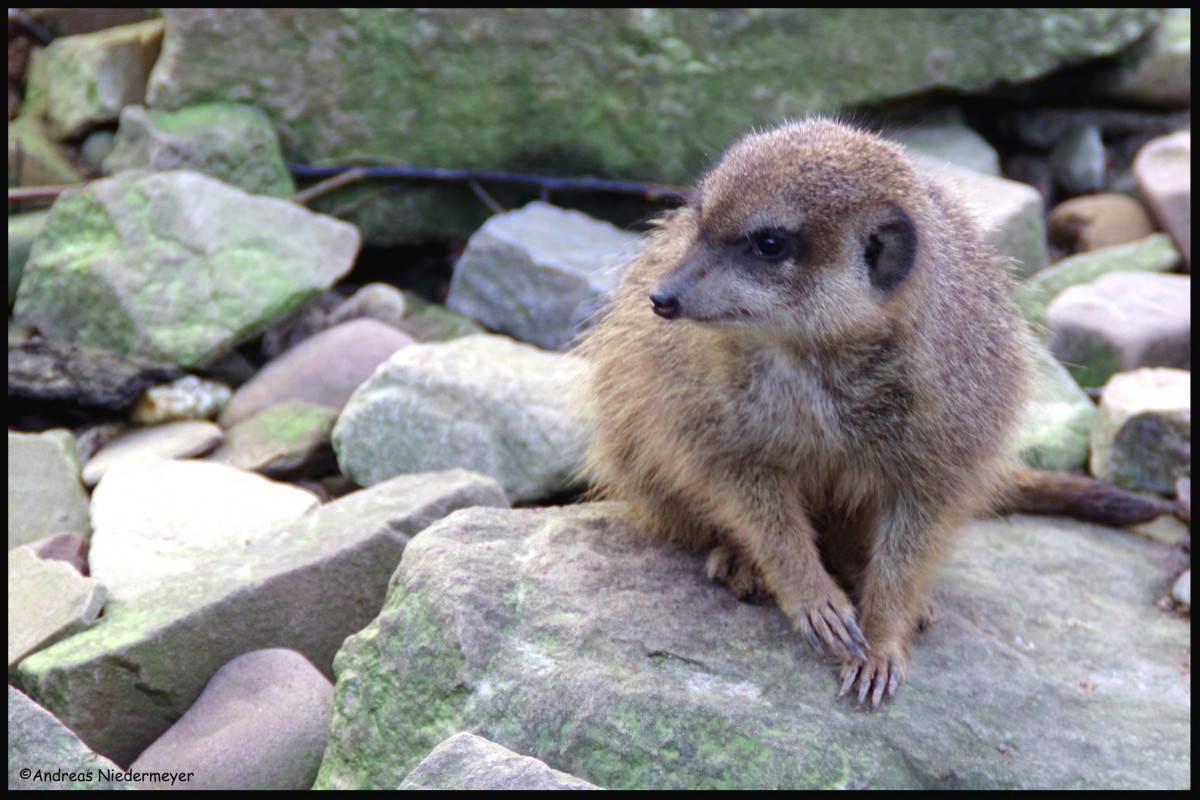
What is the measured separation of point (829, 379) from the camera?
3375 millimetres

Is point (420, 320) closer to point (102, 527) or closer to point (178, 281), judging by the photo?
point (178, 281)

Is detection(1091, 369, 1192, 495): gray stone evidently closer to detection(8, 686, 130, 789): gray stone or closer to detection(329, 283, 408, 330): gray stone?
detection(329, 283, 408, 330): gray stone

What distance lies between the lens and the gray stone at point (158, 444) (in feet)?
16.2

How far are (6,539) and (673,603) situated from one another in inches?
96.9

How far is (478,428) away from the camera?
489cm

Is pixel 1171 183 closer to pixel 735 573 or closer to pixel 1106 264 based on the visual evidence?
pixel 1106 264

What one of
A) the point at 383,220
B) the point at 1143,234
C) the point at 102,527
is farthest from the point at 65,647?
the point at 1143,234

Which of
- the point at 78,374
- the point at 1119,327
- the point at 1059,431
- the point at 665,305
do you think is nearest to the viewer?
the point at 665,305

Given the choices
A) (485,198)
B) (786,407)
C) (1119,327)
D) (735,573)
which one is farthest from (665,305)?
(485,198)

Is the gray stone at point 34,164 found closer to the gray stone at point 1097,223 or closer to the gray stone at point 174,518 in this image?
the gray stone at point 174,518

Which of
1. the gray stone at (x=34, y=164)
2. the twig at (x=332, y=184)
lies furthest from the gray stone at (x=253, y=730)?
the gray stone at (x=34, y=164)

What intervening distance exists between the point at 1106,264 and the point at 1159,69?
5.32 feet

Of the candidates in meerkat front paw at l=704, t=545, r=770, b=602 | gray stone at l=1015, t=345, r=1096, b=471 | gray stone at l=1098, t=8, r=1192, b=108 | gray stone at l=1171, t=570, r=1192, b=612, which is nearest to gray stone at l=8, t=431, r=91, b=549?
meerkat front paw at l=704, t=545, r=770, b=602

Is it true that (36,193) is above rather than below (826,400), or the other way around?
above
